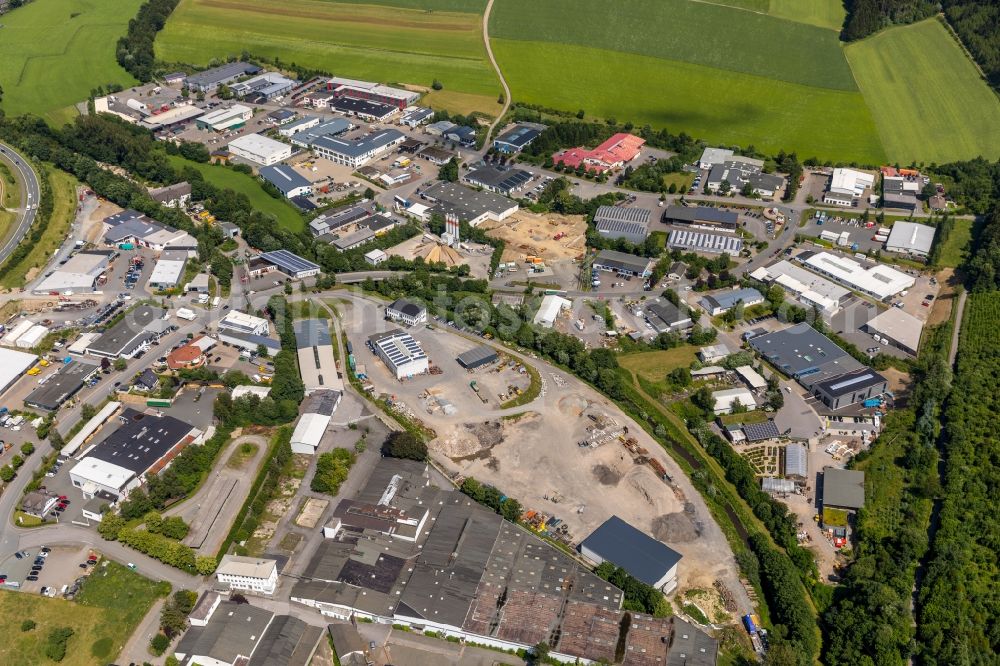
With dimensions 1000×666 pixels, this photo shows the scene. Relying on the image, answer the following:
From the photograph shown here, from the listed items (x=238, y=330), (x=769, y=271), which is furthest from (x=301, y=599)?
(x=769, y=271)

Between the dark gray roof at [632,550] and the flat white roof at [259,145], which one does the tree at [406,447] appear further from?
the flat white roof at [259,145]

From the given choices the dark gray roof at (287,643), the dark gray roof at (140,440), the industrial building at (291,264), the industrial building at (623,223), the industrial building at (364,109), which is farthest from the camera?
the industrial building at (364,109)

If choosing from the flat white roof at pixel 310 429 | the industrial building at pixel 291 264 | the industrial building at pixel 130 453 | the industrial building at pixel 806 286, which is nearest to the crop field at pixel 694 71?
the industrial building at pixel 806 286

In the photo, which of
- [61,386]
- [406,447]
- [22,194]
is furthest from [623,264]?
[22,194]

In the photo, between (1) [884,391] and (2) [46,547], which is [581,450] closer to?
(1) [884,391]

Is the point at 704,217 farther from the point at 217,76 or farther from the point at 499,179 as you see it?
the point at 217,76
